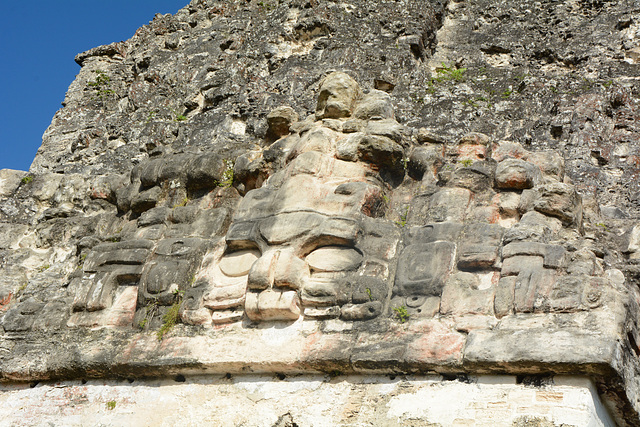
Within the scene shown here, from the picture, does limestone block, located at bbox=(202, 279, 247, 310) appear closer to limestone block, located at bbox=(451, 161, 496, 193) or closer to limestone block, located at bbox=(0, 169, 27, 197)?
limestone block, located at bbox=(451, 161, 496, 193)

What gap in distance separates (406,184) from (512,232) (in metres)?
1.20

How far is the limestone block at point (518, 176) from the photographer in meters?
5.61

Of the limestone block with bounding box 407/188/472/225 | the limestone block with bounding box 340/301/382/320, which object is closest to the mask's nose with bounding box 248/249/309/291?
the limestone block with bounding box 340/301/382/320

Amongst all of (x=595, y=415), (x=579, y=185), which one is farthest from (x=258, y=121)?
(x=595, y=415)

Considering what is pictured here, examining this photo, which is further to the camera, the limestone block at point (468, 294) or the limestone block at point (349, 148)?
the limestone block at point (349, 148)

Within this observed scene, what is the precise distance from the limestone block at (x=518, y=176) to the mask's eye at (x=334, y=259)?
1122mm

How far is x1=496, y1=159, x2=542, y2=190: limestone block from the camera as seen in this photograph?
561cm

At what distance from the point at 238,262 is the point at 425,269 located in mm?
1437

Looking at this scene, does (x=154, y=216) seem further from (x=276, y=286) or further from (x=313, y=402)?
(x=313, y=402)

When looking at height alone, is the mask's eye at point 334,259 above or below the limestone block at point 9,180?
below

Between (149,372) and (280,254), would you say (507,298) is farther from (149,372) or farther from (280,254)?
(149,372)

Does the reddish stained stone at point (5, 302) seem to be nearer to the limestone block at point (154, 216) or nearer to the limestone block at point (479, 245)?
the limestone block at point (154, 216)

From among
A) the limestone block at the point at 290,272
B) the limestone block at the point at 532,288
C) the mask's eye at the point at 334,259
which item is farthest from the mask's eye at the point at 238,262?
the limestone block at the point at 532,288

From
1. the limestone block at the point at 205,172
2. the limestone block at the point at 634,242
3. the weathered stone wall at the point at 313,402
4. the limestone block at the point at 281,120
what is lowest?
the weathered stone wall at the point at 313,402
